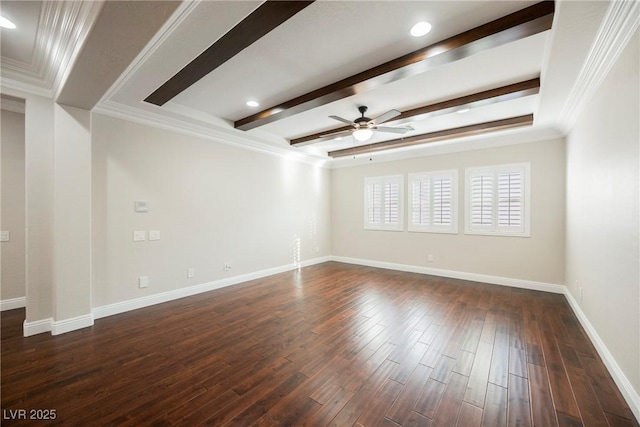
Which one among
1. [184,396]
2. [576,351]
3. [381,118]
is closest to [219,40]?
[381,118]

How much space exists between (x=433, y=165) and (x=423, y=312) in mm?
3361

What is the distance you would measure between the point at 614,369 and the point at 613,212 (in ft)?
4.33

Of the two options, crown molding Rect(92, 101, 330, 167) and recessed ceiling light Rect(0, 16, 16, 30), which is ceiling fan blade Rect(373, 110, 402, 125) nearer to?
crown molding Rect(92, 101, 330, 167)

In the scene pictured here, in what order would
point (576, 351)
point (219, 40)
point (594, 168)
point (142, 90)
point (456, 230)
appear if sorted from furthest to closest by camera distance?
point (456, 230) < point (142, 90) < point (594, 168) < point (576, 351) < point (219, 40)

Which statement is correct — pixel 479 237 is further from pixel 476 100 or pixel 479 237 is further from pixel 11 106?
pixel 11 106

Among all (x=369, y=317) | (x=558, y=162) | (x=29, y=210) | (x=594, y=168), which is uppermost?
(x=558, y=162)

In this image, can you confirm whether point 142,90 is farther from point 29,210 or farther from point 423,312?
point 423,312

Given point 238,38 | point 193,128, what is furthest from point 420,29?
point 193,128

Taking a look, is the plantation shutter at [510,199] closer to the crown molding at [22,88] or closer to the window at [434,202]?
the window at [434,202]

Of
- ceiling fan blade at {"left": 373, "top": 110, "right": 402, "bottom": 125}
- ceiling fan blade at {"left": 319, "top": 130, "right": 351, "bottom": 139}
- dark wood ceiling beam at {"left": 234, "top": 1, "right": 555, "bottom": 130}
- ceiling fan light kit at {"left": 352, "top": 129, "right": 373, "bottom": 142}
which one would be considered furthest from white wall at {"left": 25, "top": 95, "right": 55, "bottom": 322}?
ceiling fan blade at {"left": 373, "top": 110, "right": 402, "bottom": 125}

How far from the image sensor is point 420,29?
2107mm

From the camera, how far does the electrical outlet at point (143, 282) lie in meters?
3.68

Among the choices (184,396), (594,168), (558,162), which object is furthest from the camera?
(558,162)

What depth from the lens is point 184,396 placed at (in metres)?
1.93
